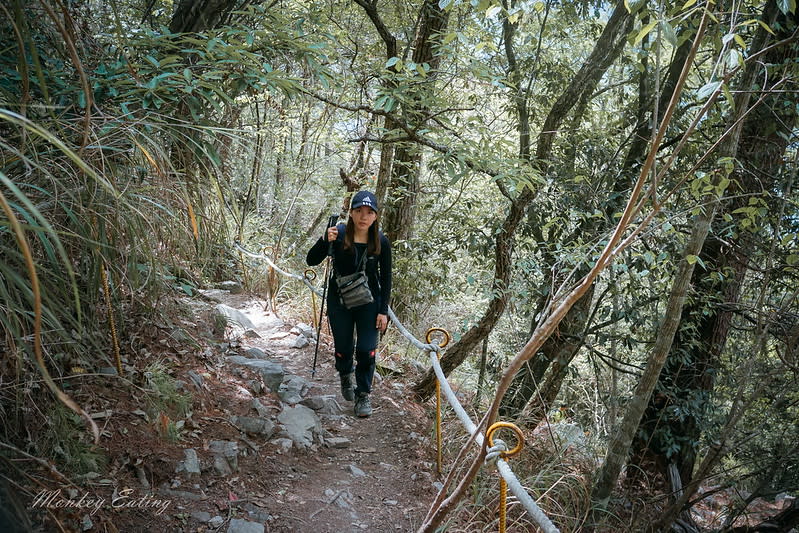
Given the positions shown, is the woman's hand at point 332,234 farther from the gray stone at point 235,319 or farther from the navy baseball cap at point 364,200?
the gray stone at point 235,319

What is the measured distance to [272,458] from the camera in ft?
13.4

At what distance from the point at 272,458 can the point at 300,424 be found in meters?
0.58

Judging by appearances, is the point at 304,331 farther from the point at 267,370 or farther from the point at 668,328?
the point at 668,328

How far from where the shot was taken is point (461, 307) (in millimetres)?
12719

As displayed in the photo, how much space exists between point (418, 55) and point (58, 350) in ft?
17.6

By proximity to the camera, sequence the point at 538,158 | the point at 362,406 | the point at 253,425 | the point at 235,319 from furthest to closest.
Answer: the point at 235,319
the point at 538,158
the point at 362,406
the point at 253,425


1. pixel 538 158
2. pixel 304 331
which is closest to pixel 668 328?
pixel 538 158

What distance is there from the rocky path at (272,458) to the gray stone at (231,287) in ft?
11.1

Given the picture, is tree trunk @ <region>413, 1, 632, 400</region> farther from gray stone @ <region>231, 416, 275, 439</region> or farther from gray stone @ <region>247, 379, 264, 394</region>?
gray stone @ <region>231, 416, 275, 439</region>

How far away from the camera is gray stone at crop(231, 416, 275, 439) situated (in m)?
4.18

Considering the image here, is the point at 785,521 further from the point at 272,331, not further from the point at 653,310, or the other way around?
the point at 272,331

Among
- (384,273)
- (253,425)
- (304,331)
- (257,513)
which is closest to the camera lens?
(257,513)

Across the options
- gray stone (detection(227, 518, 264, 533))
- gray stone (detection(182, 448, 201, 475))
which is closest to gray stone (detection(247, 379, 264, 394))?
gray stone (detection(182, 448, 201, 475))

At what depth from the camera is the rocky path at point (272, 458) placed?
316cm
